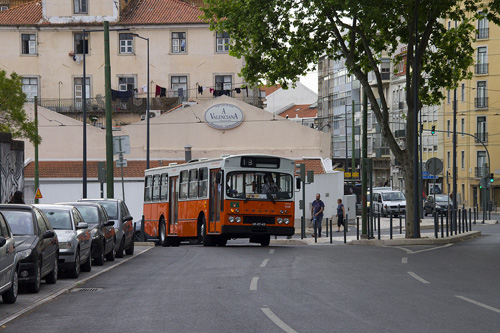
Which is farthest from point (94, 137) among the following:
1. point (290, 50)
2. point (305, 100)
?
point (305, 100)

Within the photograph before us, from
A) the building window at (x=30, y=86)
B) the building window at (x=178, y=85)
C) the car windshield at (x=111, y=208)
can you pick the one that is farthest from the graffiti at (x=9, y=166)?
the building window at (x=30, y=86)

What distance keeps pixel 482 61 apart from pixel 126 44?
33367mm

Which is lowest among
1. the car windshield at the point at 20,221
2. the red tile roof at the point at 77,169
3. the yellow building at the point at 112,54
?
the car windshield at the point at 20,221

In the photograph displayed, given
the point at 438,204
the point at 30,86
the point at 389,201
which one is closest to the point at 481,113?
the point at 438,204

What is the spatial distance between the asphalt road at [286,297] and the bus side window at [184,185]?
941 cm

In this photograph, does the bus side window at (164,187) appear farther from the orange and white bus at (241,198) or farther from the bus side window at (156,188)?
the orange and white bus at (241,198)

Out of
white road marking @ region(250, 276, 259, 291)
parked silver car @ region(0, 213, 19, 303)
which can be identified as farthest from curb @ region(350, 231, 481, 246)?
parked silver car @ region(0, 213, 19, 303)

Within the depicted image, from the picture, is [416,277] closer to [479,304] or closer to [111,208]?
[479,304]

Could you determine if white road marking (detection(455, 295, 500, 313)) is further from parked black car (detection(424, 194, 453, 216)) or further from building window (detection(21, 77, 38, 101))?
building window (detection(21, 77, 38, 101))

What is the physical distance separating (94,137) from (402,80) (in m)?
49.2

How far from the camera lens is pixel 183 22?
236ft

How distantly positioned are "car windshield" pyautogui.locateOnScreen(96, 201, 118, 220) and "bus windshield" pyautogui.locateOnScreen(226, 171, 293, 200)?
4006 mm

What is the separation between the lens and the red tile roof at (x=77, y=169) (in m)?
60.8

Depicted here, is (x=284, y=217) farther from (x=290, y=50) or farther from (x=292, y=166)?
(x=290, y=50)
